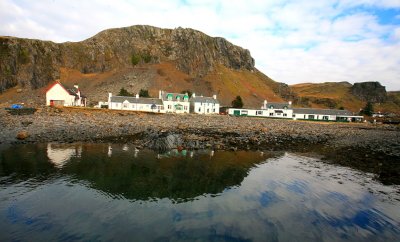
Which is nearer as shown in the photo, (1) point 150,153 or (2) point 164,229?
(2) point 164,229

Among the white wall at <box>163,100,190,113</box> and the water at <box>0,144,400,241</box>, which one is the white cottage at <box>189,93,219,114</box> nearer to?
the white wall at <box>163,100,190,113</box>

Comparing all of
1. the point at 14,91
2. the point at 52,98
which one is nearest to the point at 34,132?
the point at 52,98

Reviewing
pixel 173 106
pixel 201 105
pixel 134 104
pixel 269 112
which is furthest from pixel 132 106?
pixel 269 112

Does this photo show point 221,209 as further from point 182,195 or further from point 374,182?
point 374,182

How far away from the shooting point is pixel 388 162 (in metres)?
27.2

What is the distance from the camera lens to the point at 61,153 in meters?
25.9

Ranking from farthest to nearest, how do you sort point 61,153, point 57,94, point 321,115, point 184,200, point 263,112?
point 263,112 < point 321,115 < point 57,94 < point 61,153 < point 184,200

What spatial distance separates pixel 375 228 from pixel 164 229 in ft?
36.8

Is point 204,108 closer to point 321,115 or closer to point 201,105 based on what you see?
point 201,105

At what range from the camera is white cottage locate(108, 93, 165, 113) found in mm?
80688

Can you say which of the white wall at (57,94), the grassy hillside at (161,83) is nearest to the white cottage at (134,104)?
the white wall at (57,94)

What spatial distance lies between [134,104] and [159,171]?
2576 inches

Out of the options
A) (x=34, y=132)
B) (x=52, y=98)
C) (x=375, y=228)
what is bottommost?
(x=375, y=228)

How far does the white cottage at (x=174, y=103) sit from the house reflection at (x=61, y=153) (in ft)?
200
